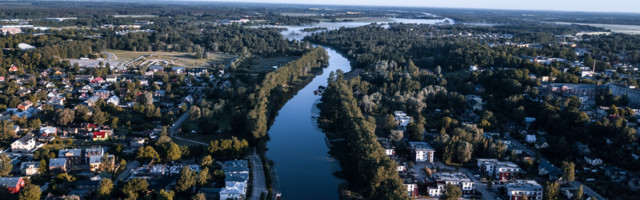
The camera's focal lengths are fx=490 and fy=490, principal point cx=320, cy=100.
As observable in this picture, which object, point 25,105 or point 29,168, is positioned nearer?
point 29,168

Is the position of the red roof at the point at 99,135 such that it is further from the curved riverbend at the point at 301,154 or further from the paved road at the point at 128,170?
the curved riverbend at the point at 301,154

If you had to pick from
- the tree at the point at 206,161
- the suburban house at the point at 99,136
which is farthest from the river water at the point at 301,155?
the suburban house at the point at 99,136

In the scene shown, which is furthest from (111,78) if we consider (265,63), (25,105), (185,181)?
(185,181)

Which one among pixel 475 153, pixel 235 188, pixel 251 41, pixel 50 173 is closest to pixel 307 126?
pixel 475 153

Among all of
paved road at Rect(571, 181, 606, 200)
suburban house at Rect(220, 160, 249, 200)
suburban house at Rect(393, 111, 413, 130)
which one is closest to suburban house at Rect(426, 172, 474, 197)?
paved road at Rect(571, 181, 606, 200)

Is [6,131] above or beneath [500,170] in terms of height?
above

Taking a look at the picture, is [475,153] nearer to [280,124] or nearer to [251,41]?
[280,124]

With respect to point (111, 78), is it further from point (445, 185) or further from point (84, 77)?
point (445, 185)
